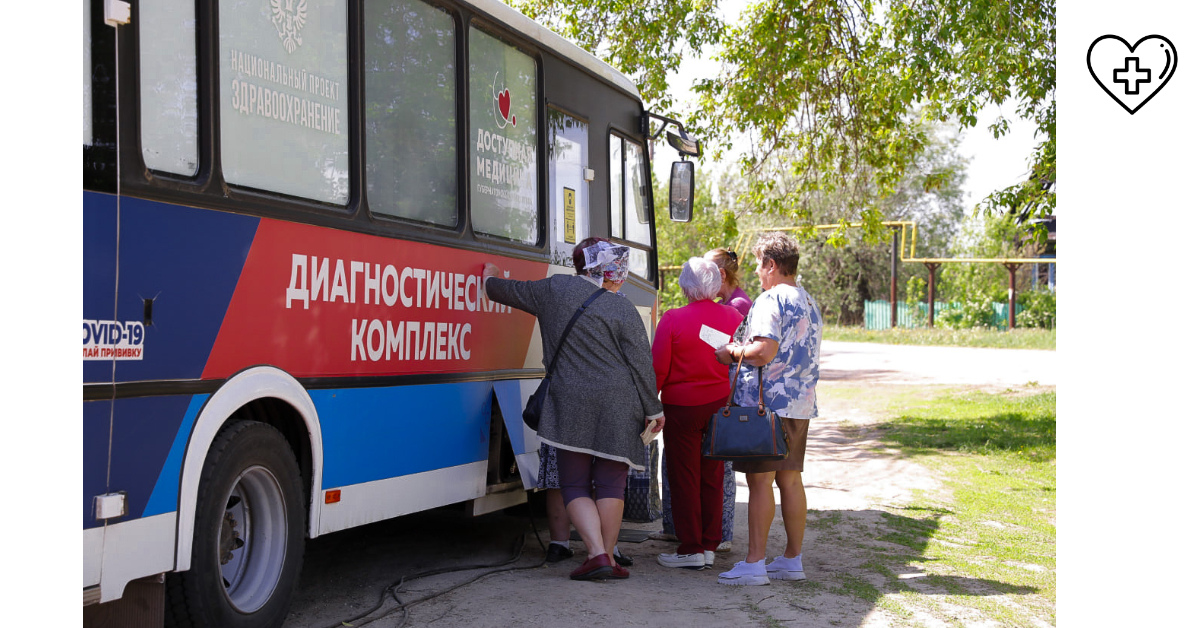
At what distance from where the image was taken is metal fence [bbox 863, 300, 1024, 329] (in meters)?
41.0

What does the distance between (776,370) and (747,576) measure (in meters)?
1.12

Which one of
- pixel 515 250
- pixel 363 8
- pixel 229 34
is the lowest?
pixel 515 250

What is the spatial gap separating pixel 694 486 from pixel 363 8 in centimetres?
315

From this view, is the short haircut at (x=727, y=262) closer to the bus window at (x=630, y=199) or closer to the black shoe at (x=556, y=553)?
the bus window at (x=630, y=199)

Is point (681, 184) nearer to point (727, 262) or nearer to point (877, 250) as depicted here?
point (727, 262)

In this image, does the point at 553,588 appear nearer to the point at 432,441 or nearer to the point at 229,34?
the point at 432,441

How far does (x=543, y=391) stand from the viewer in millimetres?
5641

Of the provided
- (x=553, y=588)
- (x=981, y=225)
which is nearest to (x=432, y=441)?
(x=553, y=588)

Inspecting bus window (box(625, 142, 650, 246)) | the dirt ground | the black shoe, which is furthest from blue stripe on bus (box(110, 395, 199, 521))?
bus window (box(625, 142, 650, 246))

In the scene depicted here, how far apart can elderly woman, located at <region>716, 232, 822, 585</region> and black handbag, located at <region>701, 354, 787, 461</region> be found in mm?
123

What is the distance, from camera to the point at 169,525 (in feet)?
11.7

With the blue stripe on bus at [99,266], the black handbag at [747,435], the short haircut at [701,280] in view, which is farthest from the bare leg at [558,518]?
the blue stripe on bus at [99,266]

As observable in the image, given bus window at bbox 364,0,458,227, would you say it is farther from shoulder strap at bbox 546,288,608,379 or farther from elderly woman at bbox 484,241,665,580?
shoulder strap at bbox 546,288,608,379

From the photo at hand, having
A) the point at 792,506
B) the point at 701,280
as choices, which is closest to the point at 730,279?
the point at 701,280
